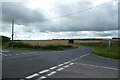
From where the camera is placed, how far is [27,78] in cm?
1091

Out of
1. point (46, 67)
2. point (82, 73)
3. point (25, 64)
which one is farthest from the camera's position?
point (25, 64)

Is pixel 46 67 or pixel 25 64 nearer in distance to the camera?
pixel 46 67

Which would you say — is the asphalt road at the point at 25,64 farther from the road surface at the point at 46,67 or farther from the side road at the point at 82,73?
the side road at the point at 82,73

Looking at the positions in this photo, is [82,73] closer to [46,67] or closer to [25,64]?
[46,67]

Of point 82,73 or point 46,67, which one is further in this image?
point 46,67

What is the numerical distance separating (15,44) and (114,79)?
59.9 metres

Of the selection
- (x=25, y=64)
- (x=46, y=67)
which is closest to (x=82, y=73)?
(x=46, y=67)

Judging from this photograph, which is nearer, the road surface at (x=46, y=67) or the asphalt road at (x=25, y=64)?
the road surface at (x=46, y=67)

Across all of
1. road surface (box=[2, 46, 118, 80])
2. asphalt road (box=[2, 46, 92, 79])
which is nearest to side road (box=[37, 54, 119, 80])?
road surface (box=[2, 46, 118, 80])

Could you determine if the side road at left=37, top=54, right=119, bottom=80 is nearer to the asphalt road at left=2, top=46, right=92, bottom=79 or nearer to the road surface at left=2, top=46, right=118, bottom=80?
the road surface at left=2, top=46, right=118, bottom=80

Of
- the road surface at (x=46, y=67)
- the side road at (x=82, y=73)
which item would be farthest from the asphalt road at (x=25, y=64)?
the side road at (x=82, y=73)

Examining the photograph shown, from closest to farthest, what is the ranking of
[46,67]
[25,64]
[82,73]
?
[82,73]
[46,67]
[25,64]

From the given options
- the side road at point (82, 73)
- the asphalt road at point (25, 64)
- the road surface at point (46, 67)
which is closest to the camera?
the side road at point (82, 73)

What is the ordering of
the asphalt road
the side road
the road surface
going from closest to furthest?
the side road
the road surface
the asphalt road
